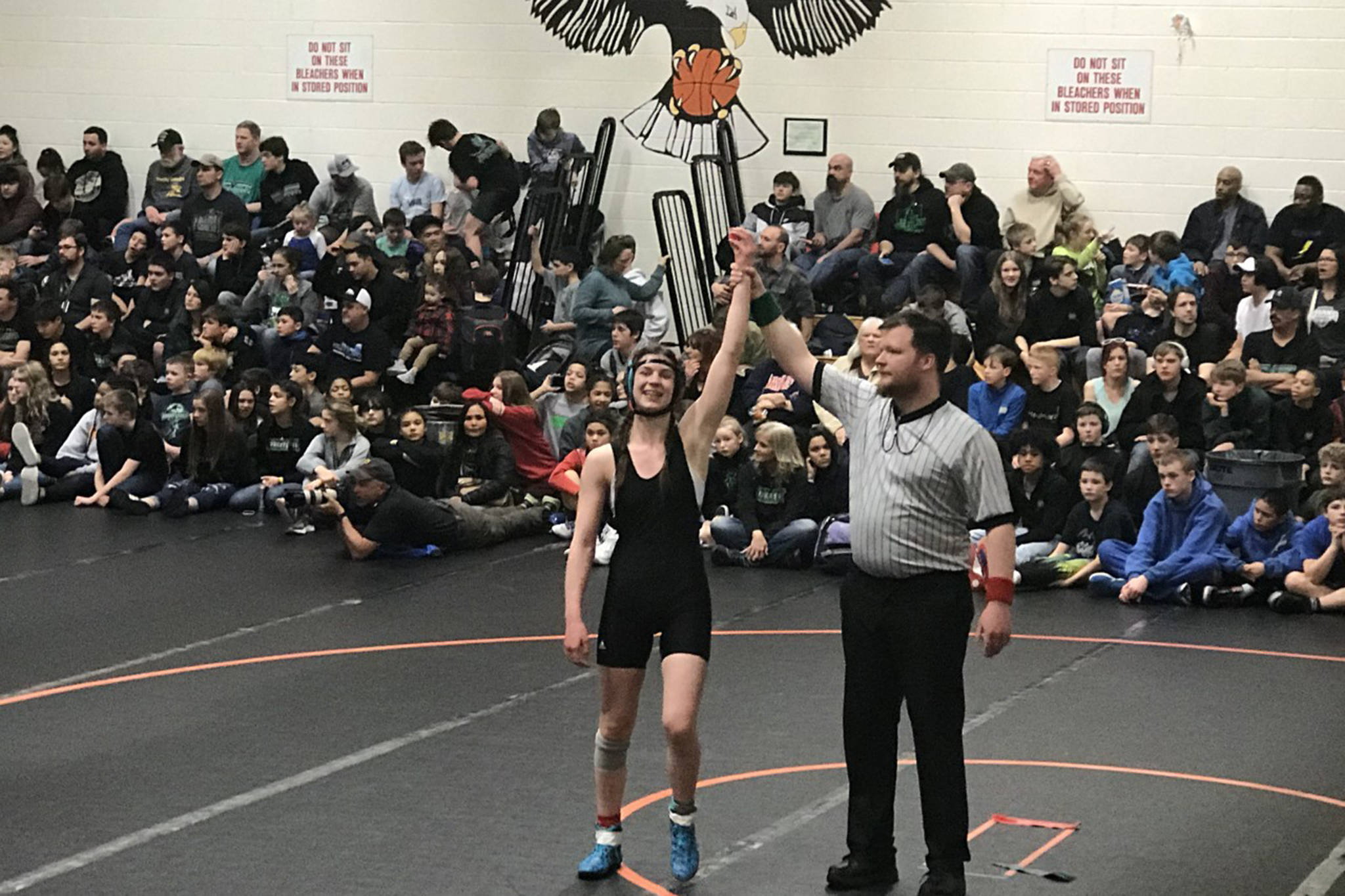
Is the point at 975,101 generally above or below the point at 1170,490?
above

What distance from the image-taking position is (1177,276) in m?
13.7

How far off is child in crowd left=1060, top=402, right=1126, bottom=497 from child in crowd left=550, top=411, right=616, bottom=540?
2775 mm

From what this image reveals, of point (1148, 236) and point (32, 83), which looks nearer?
point (1148, 236)

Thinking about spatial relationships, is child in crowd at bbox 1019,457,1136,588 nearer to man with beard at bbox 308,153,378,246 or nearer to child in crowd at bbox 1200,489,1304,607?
child in crowd at bbox 1200,489,1304,607

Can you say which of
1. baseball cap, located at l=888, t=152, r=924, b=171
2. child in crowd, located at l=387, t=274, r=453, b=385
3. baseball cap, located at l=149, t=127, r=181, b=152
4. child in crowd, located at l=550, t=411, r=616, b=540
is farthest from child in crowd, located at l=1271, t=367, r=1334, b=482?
baseball cap, located at l=149, t=127, r=181, b=152

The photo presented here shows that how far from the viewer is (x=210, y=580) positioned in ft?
34.8

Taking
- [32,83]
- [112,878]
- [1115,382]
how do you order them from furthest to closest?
1. [32,83]
2. [1115,382]
3. [112,878]

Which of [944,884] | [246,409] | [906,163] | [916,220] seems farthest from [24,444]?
[944,884]

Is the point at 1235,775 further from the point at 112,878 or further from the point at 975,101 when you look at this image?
the point at 975,101

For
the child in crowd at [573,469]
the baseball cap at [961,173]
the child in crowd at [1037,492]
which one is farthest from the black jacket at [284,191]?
the child in crowd at [1037,492]

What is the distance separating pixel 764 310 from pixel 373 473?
5966 mm

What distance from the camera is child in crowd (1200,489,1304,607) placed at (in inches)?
398

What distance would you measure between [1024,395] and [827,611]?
2808mm

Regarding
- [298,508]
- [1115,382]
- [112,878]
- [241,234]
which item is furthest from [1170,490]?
[241,234]
